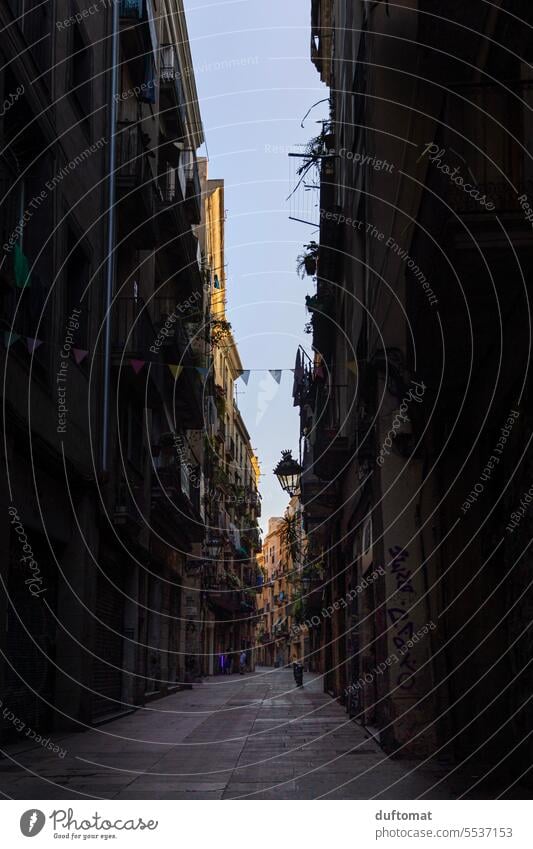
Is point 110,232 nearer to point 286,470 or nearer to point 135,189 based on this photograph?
point 135,189

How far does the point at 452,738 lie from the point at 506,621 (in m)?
2.06

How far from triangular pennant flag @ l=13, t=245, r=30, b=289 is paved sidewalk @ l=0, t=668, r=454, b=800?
578 cm

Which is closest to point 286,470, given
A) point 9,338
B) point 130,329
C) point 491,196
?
point 130,329

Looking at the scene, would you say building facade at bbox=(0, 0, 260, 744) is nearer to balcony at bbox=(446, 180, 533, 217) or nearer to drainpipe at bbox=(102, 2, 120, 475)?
drainpipe at bbox=(102, 2, 120, 475)

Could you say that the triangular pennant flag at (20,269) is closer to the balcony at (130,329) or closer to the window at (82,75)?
the window at (82,75)

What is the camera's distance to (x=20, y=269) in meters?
13.9

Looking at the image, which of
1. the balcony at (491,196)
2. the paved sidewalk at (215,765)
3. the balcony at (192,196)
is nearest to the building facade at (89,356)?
the paved sidewalk at (215,765)

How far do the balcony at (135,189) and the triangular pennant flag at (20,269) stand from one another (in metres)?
6.14

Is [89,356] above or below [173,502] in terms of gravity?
above

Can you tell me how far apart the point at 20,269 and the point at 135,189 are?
6.99 metres

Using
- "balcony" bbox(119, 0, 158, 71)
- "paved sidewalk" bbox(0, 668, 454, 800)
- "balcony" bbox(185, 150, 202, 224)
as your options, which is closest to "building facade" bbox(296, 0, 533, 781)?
"paved sidewalk" bbox(0, 668, 454, 800)

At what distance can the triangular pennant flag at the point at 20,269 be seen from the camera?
13.8 m

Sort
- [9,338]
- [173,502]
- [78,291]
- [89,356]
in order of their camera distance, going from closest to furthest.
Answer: [9,338]
[78,291]
[89,356]
[173,502]
